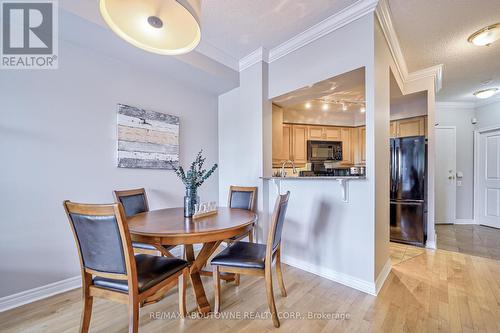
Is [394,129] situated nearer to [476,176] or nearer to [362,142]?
[362,142]

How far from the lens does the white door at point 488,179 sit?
450cm

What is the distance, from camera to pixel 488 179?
4633mm

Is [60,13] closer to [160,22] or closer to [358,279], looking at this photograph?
[160,22]

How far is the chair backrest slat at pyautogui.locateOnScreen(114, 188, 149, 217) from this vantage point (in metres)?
2.14

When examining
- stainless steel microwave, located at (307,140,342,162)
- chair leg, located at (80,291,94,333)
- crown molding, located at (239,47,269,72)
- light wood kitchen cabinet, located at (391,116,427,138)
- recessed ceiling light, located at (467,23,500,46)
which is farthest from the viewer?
stainless steel microwave, located at (307,140,342,162)

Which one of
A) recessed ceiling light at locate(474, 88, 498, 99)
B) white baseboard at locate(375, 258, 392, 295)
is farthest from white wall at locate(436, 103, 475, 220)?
white baseboard at locate(375, 258, 392, 295)

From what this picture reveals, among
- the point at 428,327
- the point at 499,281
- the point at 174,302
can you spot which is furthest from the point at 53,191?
the point at 499,281

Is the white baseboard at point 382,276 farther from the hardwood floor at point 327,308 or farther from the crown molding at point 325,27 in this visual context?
the crown molding at point 325,27

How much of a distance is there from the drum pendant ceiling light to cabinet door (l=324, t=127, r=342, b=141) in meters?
3.75

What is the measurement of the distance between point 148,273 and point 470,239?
503 centimetres

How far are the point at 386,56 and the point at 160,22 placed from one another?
231 centimetres

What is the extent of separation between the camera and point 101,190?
7.64 feet

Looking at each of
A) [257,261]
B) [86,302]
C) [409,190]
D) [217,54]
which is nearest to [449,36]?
[409,190]

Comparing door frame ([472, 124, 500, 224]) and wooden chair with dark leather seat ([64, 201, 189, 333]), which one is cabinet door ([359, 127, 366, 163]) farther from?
wooden chair with dark leather seat ([64, 201, 189, 333])
